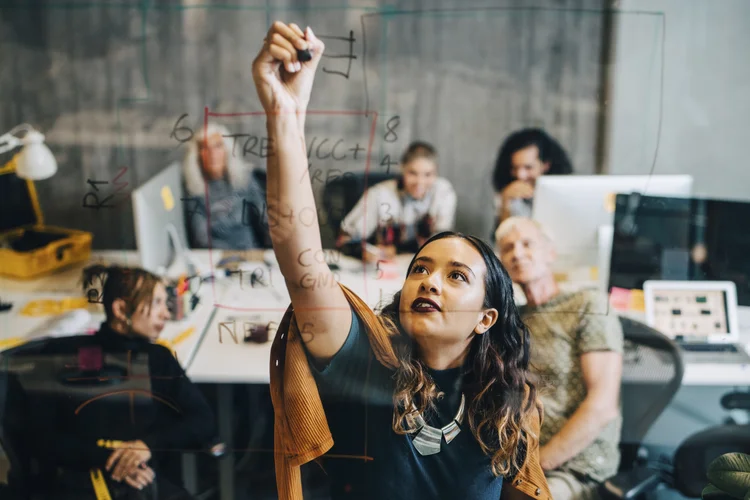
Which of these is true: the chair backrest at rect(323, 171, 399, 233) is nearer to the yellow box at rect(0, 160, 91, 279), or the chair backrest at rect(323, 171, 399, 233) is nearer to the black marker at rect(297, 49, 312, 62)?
the black marker at rect(297, 49, 312, 62)

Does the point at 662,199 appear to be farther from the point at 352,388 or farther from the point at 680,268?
the point at 352,388

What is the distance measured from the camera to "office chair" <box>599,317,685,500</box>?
3.92ft

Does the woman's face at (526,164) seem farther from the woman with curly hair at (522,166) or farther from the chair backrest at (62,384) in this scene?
the chair backrest at (62,384)

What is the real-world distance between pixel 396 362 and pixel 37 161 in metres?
0.68

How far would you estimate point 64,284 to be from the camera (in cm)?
117

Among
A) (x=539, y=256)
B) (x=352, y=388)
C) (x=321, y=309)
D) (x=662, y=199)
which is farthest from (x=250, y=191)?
(x=662, y=199)

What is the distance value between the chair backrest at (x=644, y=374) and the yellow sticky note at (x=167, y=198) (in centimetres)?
80

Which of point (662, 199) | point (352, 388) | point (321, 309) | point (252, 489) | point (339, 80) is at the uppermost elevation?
point (339, 80)

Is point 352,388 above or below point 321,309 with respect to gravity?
below

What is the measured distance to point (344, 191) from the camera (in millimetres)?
1105

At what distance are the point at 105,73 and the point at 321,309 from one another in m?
0.52

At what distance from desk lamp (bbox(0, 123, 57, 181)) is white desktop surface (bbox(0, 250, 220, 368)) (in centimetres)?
16

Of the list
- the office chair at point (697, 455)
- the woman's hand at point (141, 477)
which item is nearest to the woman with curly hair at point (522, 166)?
the office chair at point (697, 455)

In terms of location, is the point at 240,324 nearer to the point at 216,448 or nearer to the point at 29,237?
the point at 216,448
